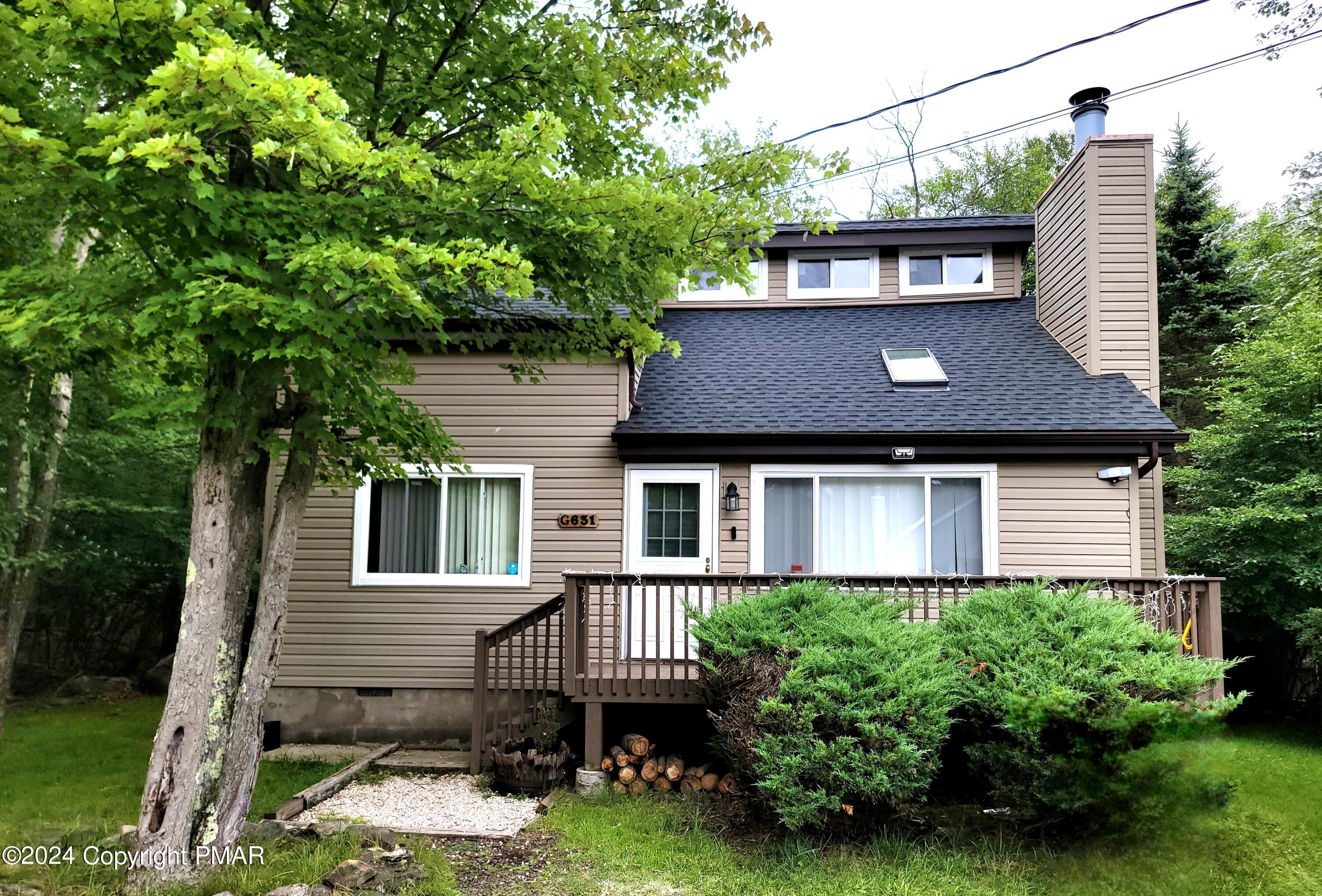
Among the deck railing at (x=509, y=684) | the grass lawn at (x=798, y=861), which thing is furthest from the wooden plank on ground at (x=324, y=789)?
the deck railing at (x=509, y=684)

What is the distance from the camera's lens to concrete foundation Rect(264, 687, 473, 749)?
816 cm

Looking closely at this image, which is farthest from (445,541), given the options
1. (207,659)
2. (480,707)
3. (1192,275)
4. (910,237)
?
(1192,275)

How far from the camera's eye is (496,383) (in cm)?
860

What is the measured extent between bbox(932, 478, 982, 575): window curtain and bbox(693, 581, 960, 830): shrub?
2847 millimetres

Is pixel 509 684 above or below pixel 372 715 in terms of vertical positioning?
above

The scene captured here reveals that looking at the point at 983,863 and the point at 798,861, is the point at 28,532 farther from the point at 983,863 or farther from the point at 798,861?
the point at 983,863

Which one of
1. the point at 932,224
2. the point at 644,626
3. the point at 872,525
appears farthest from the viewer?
the point at 932,224

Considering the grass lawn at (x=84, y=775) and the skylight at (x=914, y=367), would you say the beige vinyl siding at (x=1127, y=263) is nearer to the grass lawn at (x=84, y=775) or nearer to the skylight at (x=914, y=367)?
the skylight at (x=914, y=367)

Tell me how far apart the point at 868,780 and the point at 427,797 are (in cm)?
355

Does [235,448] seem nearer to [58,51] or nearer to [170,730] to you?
[170,730]

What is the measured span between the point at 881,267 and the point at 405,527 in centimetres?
728

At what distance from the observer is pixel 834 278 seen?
11.6 meters

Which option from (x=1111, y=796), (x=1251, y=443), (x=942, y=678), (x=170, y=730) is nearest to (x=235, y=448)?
(x=170, y=730)

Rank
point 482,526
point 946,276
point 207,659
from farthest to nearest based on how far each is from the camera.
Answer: point 946,276, point 482,526, point 207,659
